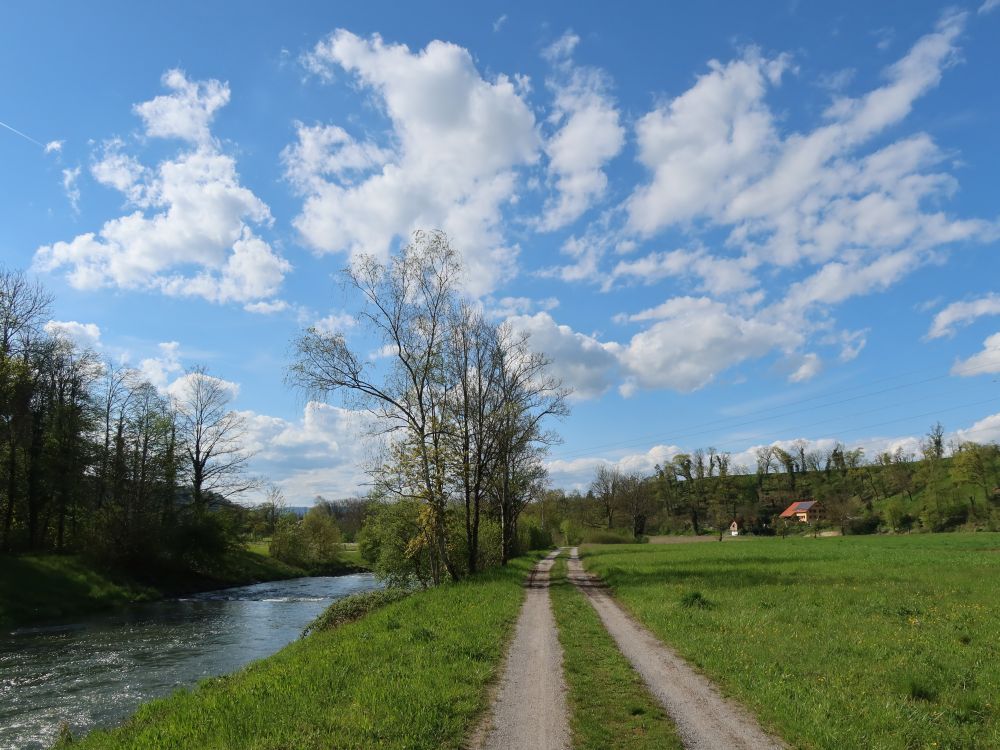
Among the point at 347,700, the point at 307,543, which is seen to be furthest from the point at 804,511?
the point at 347,700

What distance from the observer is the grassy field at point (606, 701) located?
742 centimetres

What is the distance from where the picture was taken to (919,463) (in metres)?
109

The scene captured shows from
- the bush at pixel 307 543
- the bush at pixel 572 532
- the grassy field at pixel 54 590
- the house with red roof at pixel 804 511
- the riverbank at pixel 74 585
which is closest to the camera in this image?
the grassy field at pixel 54 590

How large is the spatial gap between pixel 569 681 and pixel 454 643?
326 centimetres

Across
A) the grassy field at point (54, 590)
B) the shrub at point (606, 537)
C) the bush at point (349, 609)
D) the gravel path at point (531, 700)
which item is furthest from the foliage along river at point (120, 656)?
the shrub at point (606, 537)

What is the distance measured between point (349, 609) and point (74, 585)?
2106cm

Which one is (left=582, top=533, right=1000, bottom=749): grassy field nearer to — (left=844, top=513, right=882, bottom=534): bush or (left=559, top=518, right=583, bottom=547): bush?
(left=559, top=518, right=583, bottom=547): bush

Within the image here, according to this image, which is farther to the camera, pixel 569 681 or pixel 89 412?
pixel 89 412

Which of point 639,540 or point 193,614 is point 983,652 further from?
point 639,540

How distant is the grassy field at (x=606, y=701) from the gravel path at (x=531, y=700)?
8.1 inches

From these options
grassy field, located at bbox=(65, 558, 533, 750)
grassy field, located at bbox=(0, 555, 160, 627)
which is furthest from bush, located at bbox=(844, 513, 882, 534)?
grassy field, located at bbox=(65, 558, 533, 750)

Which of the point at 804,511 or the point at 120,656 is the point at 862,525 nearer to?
the point at 804,511

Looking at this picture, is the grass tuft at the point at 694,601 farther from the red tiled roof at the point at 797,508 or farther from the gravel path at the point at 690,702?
the red tiled roof at the point at 797,508

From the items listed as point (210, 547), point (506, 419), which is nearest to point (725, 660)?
point (506, 419)
